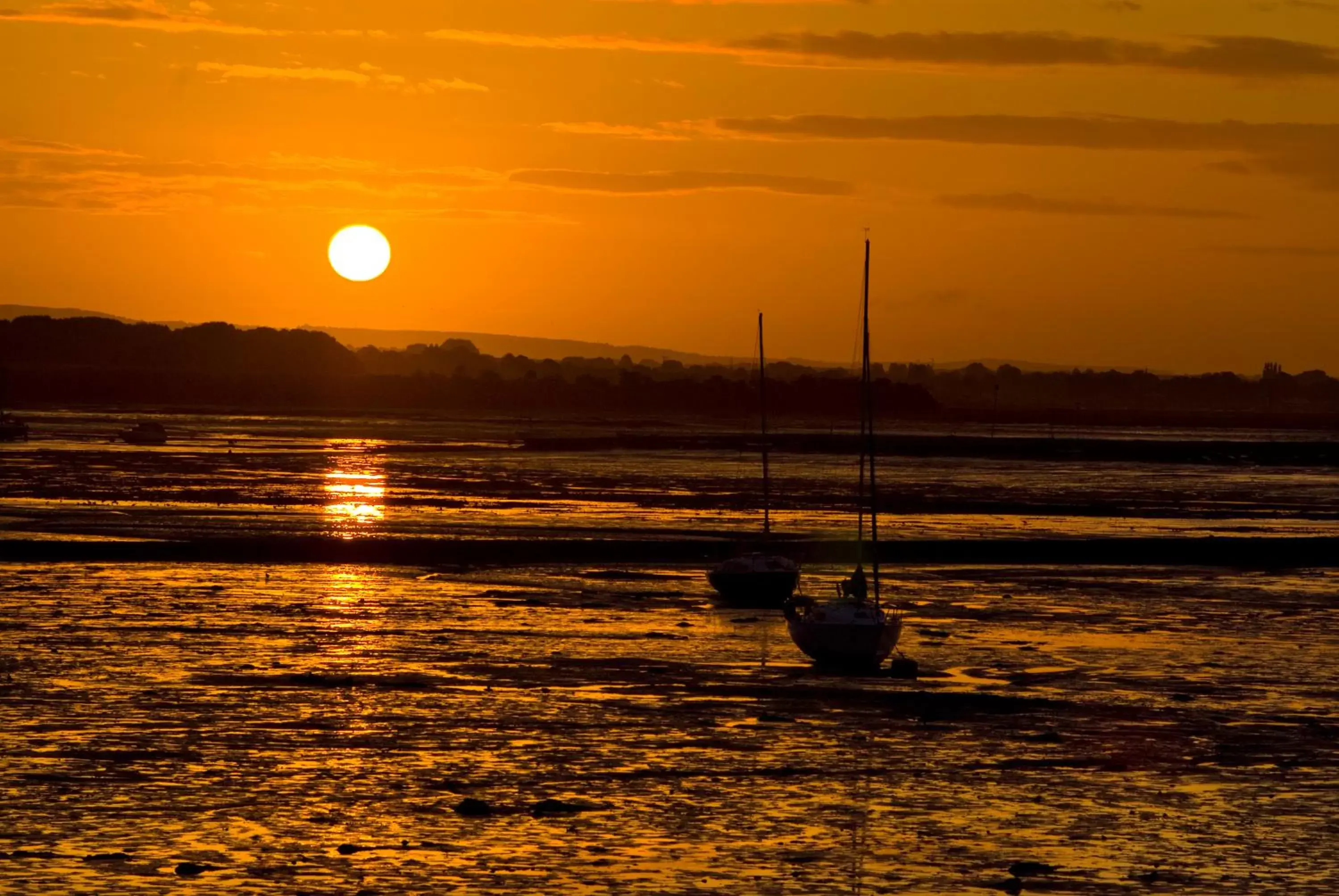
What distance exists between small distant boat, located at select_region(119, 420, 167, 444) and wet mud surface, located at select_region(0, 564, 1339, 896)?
8215 centimetres

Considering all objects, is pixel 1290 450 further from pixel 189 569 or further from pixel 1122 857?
pixel 1122 857

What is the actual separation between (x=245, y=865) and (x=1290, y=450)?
14734 centimetres

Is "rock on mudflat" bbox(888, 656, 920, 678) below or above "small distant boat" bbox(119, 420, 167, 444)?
below

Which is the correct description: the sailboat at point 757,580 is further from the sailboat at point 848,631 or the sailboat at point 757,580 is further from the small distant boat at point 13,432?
the small distant boat at point 13,432

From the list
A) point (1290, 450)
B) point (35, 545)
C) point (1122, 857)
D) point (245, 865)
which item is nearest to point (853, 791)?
point (1122, 857)

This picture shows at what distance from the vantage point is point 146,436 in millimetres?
124812

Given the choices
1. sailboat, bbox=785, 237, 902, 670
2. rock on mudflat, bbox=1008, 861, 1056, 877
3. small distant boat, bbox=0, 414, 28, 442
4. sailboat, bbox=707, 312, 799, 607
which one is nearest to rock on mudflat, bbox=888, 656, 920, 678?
sailboat, bbox=785, 237, 902, 670

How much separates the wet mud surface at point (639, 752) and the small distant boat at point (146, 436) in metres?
82.2

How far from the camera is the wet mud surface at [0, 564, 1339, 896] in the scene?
1936 centimetres

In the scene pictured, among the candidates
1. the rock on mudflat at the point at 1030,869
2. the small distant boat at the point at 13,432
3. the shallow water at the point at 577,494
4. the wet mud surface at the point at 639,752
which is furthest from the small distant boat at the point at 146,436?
the rock on mudflat at the point at 1030,869

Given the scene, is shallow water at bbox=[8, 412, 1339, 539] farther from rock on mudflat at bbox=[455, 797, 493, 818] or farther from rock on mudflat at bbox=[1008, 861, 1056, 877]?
rock on mudflat at bbox=[1008, 861, 1056, 877]

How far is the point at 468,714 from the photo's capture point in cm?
2786

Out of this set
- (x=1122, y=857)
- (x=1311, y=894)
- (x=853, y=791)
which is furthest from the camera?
(x=853, y=791)

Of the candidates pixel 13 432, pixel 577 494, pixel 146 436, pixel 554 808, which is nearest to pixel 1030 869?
pixel 554 808
